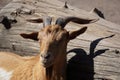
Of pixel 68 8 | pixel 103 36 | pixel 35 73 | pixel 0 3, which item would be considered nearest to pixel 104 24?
pixel 103 36

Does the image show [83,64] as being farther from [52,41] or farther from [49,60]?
[49,60]

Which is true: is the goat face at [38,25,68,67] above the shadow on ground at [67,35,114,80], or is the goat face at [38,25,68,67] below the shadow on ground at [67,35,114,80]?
above

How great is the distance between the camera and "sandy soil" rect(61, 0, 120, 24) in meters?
13.3

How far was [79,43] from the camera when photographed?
7434mm

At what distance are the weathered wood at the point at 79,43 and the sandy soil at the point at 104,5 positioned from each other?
4639 mm

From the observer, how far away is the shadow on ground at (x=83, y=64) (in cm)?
705

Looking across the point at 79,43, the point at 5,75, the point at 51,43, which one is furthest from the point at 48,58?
the point at 5,75

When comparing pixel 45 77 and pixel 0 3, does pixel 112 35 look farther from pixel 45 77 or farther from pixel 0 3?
pixel 0 3

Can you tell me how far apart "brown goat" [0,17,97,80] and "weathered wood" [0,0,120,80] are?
398mm

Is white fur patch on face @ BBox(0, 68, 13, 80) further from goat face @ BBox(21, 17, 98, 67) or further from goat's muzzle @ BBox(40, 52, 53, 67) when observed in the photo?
goat's muzzle @ BBox(40, 52, 53, 67)

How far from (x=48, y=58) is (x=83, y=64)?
44.4 inches

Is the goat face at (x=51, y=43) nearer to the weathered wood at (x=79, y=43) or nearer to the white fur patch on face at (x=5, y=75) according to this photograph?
the weathered wood at (x=79, y=43)

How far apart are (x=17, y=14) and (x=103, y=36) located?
2097 millimetres

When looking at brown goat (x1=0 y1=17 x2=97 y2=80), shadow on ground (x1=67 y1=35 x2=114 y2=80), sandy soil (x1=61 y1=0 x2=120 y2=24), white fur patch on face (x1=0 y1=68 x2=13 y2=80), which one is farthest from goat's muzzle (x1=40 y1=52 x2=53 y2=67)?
sandy soil (x1=61 y1=0 x2=120 y2=24)
